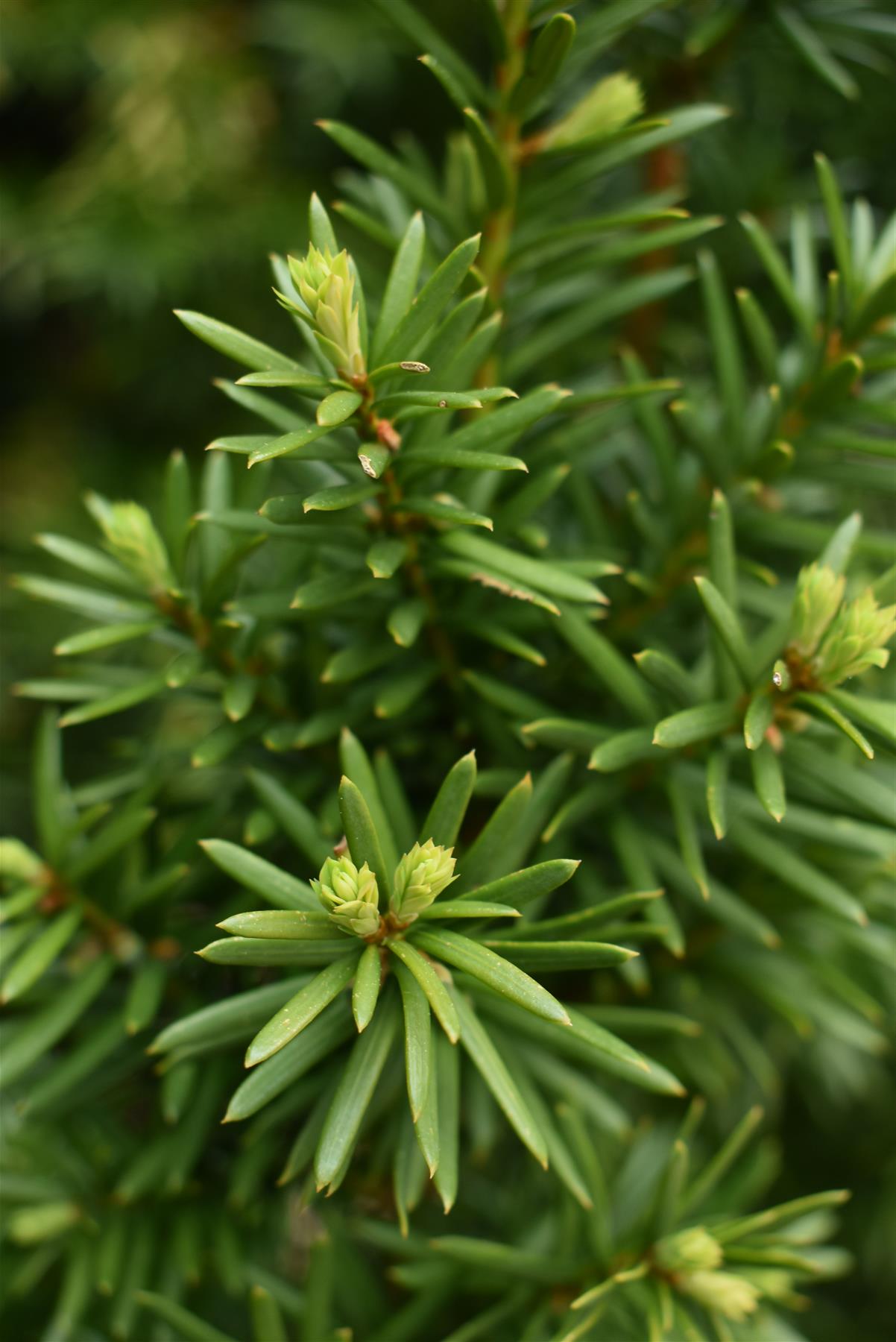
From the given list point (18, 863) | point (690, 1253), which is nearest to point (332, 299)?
point (18, 863)

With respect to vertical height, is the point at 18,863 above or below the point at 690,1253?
above

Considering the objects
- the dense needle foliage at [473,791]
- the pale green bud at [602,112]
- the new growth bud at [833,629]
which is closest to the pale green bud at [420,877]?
the dense needle foliage at [473,791]

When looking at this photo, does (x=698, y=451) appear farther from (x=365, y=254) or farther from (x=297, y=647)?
(x=365, y=254)

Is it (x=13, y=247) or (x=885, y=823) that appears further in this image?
(x=13, y=247)

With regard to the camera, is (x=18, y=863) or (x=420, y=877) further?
(x=18, y=863)

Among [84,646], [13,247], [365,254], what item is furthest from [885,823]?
[13,247]

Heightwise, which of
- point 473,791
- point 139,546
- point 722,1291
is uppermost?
point 139,546

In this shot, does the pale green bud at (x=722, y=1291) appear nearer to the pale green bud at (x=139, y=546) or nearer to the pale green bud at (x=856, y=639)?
the pale green bud at (x=856, y=639)

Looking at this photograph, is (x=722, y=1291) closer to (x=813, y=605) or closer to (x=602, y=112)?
(x=813, y=605)
